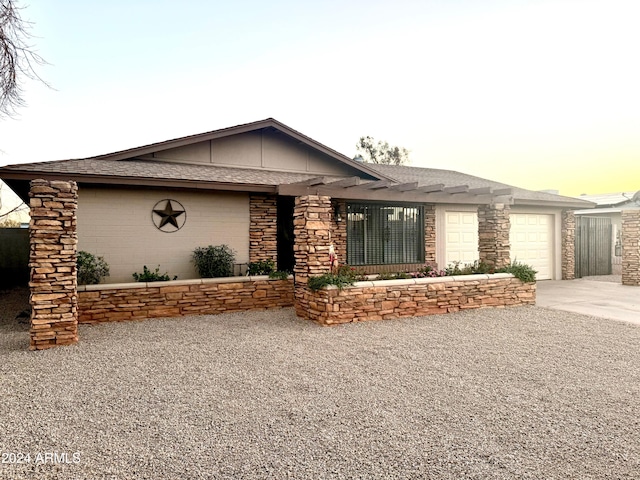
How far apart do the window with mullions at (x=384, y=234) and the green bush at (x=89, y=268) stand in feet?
19.0

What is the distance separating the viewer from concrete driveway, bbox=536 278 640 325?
825 cm

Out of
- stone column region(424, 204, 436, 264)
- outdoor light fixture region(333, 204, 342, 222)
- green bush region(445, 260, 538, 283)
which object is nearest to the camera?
green bush region(445, 260, 538, 283)

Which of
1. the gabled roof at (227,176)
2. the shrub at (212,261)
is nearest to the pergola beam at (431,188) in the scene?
the gabled roof at (227,176)

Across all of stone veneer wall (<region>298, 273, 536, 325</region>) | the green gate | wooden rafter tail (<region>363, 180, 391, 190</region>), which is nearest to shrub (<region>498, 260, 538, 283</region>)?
stone veneer wall (<region>298, 273, 536, 325</region>)

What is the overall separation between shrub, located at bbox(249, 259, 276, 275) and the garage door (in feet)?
28.1

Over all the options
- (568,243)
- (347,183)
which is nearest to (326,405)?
(347,183)

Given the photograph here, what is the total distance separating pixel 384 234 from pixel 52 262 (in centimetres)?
775

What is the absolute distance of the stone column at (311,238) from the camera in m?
7.50

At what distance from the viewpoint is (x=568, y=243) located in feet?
46.4

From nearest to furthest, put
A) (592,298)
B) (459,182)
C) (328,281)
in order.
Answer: (328,281) → (592,298) → (459,182)

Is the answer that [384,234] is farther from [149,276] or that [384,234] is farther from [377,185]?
[149,276]

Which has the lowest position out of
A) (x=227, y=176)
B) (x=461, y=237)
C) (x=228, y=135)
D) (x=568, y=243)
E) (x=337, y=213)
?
(x=568, y=243)

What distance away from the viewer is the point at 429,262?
11578mm

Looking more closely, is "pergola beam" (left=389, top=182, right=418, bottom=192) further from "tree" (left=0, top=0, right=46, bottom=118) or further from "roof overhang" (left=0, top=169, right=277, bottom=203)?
"tree" (left=0, top=0, right=46, bottom=118)
